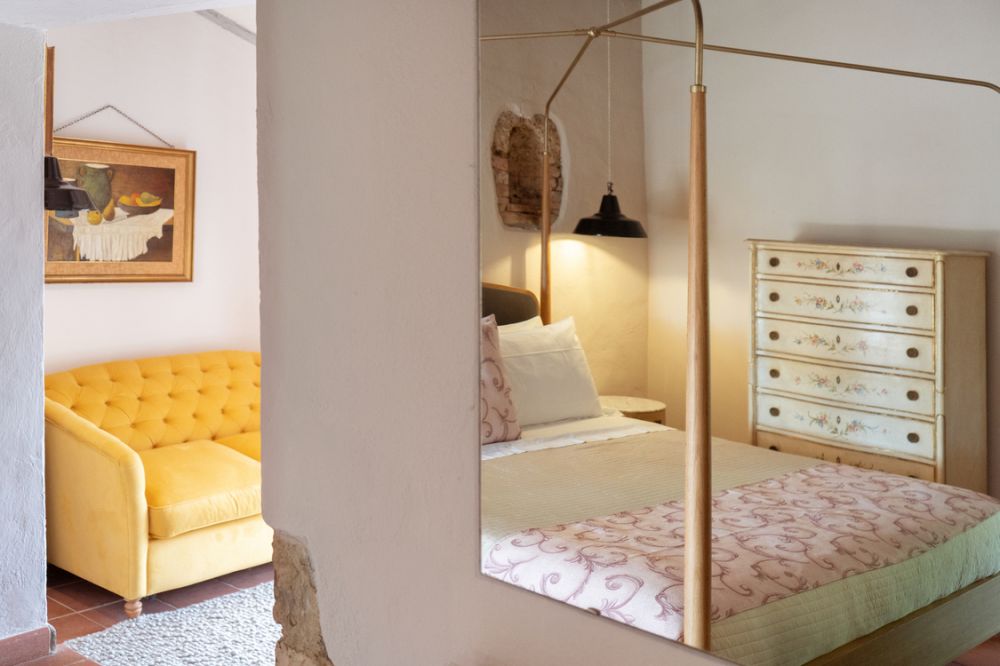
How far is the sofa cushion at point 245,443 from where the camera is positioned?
4914 mm

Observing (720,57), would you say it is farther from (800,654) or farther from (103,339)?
(103,339)

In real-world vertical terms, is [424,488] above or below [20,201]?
below

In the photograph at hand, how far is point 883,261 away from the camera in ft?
3.70

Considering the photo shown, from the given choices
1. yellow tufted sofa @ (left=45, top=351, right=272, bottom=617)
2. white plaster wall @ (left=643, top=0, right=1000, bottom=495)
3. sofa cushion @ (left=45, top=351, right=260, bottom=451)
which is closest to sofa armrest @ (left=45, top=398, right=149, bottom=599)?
yellow tufted sofa @ (left=45, top=351, right=272, bottom=617)

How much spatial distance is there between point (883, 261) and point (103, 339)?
14.9 feet

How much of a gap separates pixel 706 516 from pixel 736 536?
0.04 m

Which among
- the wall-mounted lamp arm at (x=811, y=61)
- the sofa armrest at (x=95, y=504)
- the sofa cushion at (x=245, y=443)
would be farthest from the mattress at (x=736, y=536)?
the sofa cushion at (x=245, y=443)

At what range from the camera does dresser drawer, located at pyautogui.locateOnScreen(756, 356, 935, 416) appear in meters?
1.12

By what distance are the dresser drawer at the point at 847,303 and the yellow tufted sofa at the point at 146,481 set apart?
3366 millimetres

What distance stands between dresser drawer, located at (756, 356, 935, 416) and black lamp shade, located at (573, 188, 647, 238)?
0.82ft

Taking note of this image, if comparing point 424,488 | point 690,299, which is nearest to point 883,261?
point 690,299

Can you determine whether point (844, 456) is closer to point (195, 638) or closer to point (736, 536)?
point (736, 536)

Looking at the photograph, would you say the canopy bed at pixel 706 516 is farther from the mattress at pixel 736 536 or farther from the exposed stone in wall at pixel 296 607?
the exposed stone in wall at pixel 296 607

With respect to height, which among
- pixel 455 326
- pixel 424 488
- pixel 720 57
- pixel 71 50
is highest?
pixel 71 50
